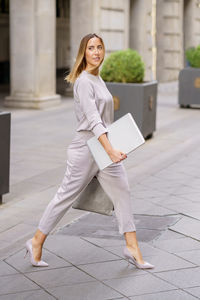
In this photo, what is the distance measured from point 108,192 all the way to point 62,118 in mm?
9827

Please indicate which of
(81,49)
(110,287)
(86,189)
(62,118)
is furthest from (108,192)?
(62,118)

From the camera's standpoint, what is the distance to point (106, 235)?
19.2 ft

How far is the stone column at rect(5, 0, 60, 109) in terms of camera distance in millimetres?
16062

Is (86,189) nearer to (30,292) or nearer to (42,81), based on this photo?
(30,292)

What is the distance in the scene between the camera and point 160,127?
13414mm

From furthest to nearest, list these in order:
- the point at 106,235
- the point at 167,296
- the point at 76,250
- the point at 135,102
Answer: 1. the point at 135,102
2. the point at 106,235
3. the point at 76,250
4. the point at 167,296

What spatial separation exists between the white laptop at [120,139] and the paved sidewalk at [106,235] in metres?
0.82

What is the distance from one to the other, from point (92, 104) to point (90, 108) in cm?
3

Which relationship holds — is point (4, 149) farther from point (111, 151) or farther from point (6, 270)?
point (111, 151)

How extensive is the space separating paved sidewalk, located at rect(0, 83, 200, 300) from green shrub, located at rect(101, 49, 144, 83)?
1742 mm

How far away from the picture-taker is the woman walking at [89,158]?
185 inches

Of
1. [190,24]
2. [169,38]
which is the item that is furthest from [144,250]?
[190,24]

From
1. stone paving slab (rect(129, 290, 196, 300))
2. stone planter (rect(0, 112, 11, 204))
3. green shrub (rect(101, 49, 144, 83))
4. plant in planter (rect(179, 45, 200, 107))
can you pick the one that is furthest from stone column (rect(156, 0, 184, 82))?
stone paving slab (rect(129, 290, 196, 300))

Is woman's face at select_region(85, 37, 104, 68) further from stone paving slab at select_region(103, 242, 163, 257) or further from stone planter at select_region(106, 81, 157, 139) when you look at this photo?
stone planter at select_region(106, 81, 157, 139)
